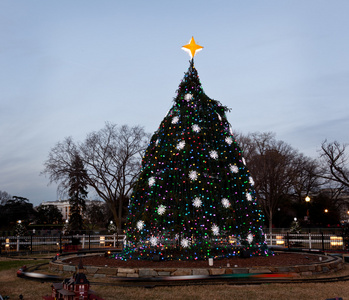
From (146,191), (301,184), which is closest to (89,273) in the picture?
(146,191)

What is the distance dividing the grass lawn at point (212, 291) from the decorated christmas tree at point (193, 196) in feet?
10.3

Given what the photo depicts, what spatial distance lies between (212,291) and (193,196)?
4160 millimetres

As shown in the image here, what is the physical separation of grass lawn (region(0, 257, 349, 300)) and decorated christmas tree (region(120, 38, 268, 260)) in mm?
Result: 3153

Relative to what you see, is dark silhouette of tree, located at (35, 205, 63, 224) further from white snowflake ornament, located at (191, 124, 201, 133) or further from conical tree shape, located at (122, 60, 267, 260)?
white snowflake ornament, located at (191, 124, 201, 133)

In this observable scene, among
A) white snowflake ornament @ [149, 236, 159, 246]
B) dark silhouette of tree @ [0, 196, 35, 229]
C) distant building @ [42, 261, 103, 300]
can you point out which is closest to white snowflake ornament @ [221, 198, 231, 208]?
white snowflake ornament @ [149, 236, 159, 246]

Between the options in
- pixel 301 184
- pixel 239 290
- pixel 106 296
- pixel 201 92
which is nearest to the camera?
pixel 106 296

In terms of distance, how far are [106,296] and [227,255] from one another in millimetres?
5700

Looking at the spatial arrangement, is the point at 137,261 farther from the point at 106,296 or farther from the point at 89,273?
the point at 106,296

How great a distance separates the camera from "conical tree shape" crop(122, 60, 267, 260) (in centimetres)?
1233

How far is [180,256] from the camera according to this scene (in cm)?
1254

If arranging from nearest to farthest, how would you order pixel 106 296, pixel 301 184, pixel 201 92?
pixel 106 296
pixel 201 92
pixel 301 184

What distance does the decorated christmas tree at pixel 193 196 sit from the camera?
485 inches

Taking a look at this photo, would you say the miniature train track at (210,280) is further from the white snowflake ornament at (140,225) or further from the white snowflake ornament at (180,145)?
the white snowflake ornament at (180,145)

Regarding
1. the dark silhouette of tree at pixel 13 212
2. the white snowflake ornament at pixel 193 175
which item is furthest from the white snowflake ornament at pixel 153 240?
the dark silhouette of tree at pixel 13 212
